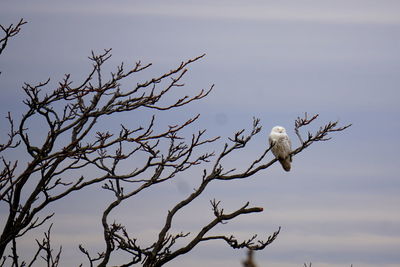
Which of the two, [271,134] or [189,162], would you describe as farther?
[271,134]

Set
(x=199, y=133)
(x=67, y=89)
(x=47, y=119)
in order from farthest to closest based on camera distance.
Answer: (x=47, y=119)
(x=199, y=133)
(x=67, y=89)

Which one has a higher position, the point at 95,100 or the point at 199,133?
the point at 95,100

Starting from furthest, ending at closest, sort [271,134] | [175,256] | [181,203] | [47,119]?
[271,134] < [181,203] < [175,256] < [47,119]

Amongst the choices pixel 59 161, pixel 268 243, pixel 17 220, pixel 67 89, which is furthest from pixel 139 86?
pixel 268 243

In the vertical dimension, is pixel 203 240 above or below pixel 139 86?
below

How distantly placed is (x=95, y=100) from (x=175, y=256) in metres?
2.44

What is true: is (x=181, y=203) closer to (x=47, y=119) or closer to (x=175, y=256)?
(x=175, y=256)

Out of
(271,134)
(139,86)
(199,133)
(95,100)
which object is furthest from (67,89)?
(271,134)

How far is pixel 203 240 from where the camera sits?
837 cm

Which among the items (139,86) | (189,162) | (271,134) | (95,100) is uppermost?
(271,134)

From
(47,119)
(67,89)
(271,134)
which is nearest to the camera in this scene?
(67,89)

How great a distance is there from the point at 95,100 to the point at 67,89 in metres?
2.28

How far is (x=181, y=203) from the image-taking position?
8789mm

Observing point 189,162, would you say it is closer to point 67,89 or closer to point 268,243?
point 67,89
